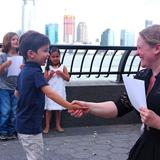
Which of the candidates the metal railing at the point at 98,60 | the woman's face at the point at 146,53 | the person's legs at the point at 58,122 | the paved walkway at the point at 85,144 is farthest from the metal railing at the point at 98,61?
the woman's face at the point at 146,53

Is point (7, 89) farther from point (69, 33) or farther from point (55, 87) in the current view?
point (69, 33)

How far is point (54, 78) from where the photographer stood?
21.8 ft

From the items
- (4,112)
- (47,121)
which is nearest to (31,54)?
(4,112)

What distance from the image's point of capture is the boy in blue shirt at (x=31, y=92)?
372 centimetres

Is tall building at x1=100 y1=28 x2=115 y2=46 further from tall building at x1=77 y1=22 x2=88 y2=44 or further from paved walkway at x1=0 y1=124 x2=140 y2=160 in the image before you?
paved walkway at x1=0 y1=124 x2=140 y2=160

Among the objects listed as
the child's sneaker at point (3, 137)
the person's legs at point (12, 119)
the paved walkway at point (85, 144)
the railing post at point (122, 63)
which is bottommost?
the paved walkway at point (85, 144)

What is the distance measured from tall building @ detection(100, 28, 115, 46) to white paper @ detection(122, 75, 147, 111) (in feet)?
17.6

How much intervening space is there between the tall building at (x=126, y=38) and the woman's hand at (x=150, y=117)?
5338 mm

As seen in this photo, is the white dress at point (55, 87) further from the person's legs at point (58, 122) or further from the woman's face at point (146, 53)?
the woman's face at point (146, 53)

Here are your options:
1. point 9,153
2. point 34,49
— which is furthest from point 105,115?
point 9,153

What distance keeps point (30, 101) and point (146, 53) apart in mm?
1515

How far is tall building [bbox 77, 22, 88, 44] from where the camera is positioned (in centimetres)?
795

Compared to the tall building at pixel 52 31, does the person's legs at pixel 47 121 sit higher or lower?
lower

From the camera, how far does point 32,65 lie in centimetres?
375
